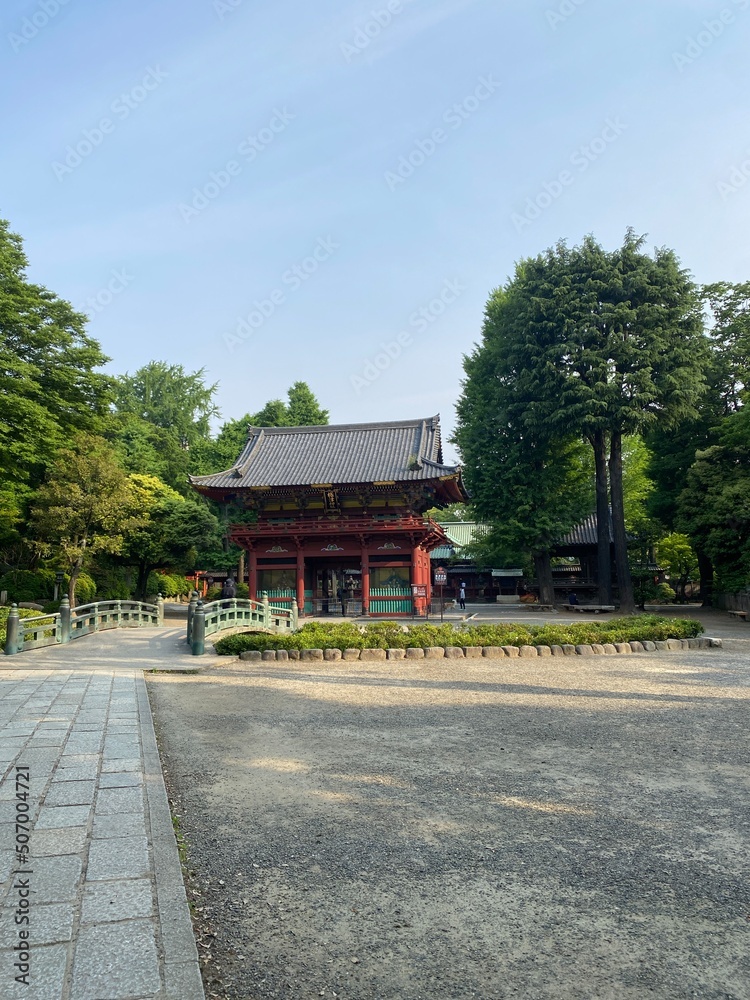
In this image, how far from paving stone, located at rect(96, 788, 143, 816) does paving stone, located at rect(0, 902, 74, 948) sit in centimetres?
140

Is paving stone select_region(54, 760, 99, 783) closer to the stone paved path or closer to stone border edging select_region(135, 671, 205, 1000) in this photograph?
the stone paved path

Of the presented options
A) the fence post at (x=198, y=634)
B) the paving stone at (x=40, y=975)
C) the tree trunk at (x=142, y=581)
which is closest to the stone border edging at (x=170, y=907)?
the paving stone at (x=40, y=975)

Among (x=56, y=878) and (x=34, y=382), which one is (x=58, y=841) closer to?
(x=56, y=878)

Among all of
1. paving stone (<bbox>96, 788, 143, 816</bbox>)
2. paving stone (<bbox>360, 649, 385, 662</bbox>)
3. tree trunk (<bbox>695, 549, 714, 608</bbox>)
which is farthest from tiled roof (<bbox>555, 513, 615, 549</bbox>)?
paving stone (<bbox>96, 788, 143, 816</bbox>)

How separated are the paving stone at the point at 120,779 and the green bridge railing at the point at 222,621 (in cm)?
971

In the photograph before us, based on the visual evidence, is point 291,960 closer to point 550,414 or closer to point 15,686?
point 15,686

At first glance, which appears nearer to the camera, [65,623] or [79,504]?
[65,623]

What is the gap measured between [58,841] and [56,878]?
0.61m

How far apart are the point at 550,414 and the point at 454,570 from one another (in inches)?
652

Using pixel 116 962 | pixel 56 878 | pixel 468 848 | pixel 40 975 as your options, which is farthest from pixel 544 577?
pixel 40 975

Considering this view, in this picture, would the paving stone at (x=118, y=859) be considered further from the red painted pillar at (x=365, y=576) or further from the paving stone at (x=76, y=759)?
the red painted pillar at (x=365, y=576)

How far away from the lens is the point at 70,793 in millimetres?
5051

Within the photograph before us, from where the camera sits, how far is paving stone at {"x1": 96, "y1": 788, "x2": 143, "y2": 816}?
4.67 m

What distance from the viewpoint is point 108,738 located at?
6910mm
